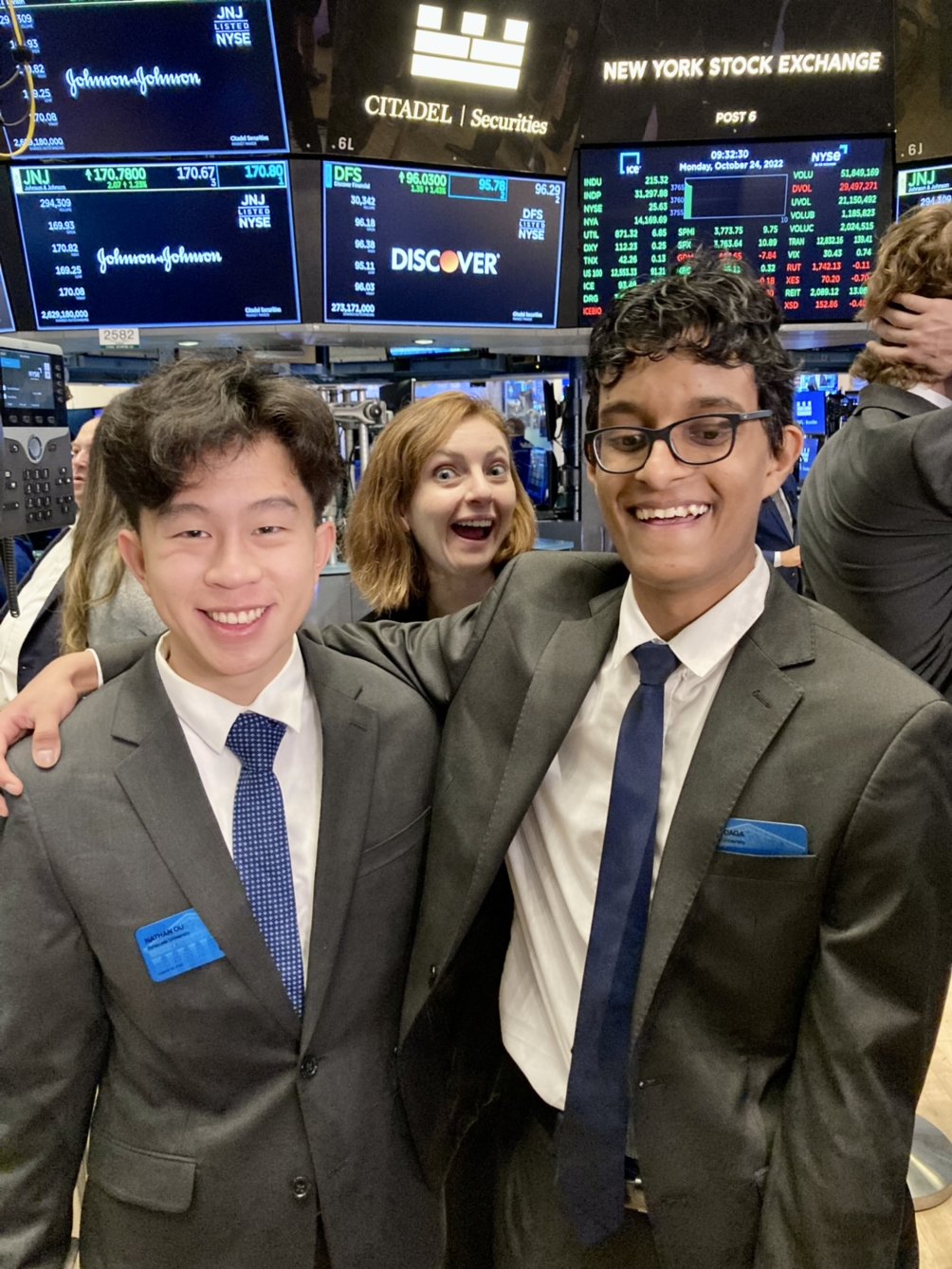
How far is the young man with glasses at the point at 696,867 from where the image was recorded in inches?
43.7

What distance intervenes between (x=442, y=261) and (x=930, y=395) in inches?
100

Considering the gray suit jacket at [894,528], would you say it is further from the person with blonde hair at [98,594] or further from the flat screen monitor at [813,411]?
the flat screen monitor at [813,411]

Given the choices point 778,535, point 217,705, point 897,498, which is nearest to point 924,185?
point 778,535

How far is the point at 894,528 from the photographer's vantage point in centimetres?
178

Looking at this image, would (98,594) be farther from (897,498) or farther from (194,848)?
(897,498)

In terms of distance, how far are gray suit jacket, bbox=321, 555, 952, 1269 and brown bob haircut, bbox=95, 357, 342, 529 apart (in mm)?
461

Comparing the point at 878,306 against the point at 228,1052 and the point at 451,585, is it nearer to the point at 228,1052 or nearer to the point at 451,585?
the point at 451,585

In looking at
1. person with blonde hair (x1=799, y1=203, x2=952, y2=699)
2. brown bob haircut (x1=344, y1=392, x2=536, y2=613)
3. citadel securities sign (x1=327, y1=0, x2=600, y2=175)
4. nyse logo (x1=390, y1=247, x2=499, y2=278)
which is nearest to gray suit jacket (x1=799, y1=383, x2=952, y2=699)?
person with blonde hair (x1=799, y1=203, x2=952, y2=699)

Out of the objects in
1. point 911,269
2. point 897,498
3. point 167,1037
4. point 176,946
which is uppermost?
point 911,269

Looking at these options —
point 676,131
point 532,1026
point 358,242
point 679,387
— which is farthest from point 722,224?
point 532,1026

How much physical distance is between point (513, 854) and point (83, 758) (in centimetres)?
60

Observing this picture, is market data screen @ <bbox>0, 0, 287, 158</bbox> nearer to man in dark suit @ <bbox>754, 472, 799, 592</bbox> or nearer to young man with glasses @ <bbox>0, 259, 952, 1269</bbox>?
man in dark suit @ <bbox>754, 472, 799, 592</bbox>

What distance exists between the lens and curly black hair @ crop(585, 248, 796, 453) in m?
1.22

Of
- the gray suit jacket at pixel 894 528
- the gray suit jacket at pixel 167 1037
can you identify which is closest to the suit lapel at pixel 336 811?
the gray suit jacket at pixel 167 1037
